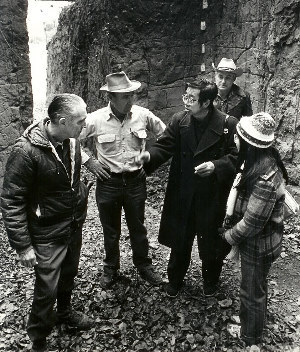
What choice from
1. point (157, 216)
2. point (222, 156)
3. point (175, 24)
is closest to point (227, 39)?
point (175, 24)

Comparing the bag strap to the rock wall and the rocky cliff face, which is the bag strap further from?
the rock wall

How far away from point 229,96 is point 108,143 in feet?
8.34

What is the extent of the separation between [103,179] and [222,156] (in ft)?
4.18

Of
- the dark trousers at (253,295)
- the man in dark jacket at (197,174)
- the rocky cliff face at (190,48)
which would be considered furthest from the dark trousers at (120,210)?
the rocky cliff face at (190,48)

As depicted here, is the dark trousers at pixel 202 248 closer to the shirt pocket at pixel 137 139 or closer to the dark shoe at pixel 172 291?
the dark shoe at pixel 172 291

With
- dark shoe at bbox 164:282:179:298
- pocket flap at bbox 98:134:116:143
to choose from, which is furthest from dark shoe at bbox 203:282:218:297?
pocket flap at bbox 98:134:116:143

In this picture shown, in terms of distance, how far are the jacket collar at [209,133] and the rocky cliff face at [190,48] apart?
269cm

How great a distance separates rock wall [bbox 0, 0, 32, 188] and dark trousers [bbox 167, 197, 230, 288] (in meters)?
2.95

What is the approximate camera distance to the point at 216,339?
3.83 metres

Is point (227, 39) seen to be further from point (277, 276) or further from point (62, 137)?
point (62, 137)

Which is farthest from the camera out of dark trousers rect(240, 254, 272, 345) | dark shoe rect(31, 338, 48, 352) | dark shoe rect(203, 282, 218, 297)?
dark shoe rect(203, 282, 218, 297)

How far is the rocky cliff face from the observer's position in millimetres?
6199

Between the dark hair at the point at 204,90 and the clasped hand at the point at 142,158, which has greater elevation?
the dark hair at the point at 204,90

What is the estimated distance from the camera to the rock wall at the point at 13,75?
5227mm
